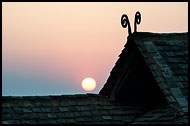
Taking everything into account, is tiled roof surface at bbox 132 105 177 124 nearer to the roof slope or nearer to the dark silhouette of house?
the dark silhouette of house

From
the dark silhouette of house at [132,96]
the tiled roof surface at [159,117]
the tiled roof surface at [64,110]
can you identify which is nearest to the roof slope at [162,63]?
the dark silhouette of house at [132,96]

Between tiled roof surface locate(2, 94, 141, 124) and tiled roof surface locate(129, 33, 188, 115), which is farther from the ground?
tiled roof surface locate(129, 33, 188, 115)

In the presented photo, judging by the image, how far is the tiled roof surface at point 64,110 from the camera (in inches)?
434

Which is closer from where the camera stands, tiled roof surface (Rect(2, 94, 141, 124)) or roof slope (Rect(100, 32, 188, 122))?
roof slope (Rect(100, 32, 188, 122))

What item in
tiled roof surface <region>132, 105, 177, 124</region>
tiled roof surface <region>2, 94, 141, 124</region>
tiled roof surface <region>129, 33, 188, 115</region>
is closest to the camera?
tiled roof surface <region>132, 105, 177, 124</region>

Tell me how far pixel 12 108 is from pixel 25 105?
324 mm

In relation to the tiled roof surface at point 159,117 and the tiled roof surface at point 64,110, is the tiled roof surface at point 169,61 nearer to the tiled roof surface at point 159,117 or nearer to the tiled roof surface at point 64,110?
the tiled roof surface at point 159,117

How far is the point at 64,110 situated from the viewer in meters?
11.5

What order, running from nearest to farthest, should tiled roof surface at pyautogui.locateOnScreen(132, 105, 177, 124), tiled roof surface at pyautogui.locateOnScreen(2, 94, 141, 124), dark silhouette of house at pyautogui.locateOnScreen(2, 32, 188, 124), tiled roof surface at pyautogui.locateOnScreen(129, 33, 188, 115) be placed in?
tiled roof surface at pyautogui.locateOnScreen(132, 105, 177, 124), tiled roof surface at pyautogui.locateOnScreen(129, 33, 188, 115), dark silhouette of house at pyautogui.locateOnScreen(2, 32, 188, 124), tiled roof surface at pyautogui.locateOnScreen(2, 94, 141, 124)

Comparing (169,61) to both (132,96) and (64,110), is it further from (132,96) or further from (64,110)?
(64,110)

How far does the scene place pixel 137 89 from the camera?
39.4 ft

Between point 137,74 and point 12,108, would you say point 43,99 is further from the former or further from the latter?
point 137,74

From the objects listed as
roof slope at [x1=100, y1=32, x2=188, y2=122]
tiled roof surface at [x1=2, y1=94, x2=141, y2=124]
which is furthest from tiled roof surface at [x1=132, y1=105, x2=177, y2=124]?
tiled roof surface at [x1=2, y1=94, x2=141, y2=124]

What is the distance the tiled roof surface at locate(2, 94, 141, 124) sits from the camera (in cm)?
1102
